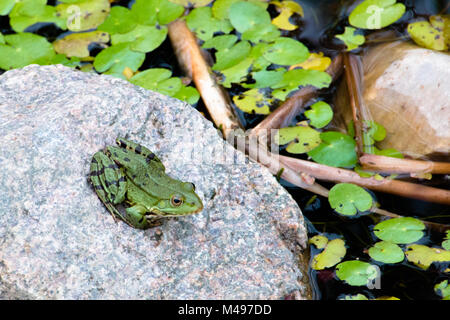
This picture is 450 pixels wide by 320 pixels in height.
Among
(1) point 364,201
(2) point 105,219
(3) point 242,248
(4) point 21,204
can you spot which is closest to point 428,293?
(1) point 364,201

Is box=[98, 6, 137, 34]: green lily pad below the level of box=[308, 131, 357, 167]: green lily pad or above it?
above

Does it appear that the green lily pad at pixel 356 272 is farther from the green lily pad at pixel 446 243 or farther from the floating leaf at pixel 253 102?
the floating leaf at pixel 253 102

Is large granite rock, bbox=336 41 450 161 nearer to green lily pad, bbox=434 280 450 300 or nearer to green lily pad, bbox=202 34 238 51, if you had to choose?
green lily pad, bbox=434 280 450 300

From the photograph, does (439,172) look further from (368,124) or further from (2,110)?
(2,110)

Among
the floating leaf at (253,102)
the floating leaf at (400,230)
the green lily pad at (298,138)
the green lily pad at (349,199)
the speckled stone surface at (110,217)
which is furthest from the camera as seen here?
the floating leaf at (253,102)

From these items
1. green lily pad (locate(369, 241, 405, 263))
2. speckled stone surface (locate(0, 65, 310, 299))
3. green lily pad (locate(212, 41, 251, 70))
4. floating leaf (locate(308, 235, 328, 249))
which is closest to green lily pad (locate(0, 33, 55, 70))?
speckled stone surface (locate(0, 65, 310, 299))

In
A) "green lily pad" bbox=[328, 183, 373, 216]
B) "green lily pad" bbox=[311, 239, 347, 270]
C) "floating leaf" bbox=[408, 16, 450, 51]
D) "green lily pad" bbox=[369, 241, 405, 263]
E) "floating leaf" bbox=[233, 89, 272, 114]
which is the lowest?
"green lily pad" bbox=[311, 239, 347, 270]

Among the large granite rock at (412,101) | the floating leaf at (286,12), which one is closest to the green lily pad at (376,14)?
the large granite rock at (412,101)
